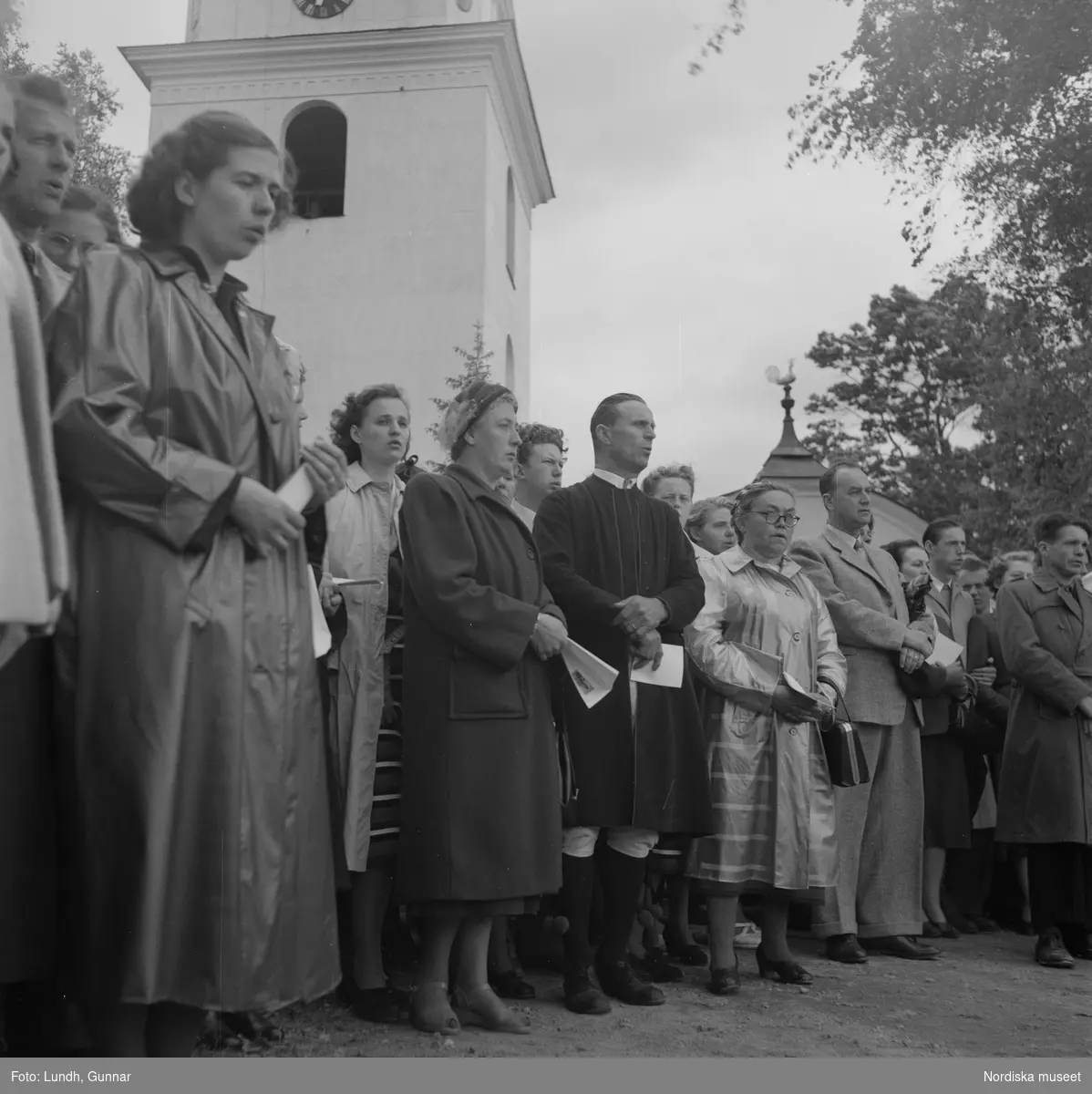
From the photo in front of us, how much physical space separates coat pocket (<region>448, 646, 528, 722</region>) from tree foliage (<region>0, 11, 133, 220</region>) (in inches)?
58.2

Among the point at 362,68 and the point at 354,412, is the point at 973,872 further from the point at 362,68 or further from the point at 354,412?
the point at 362,68

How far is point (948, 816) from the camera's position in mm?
6105

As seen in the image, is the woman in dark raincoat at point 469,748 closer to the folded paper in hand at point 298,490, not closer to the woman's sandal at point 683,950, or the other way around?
the folded paper in hand at point 298,490

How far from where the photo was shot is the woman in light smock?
11.7 ft

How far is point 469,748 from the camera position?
340cm

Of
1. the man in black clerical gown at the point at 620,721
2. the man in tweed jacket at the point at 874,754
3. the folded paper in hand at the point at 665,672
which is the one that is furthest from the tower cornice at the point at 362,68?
the man in tweed jacket at the point at 874,754

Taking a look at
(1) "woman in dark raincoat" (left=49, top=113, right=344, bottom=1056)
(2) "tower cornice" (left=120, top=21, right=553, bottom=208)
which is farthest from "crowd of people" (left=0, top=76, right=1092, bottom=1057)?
(2) "tower cornice" (left=120, top=21, right=553, bottom=208)

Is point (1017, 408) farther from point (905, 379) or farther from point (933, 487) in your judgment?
point (933, 487)

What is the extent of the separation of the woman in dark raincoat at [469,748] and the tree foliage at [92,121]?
125 centimetres

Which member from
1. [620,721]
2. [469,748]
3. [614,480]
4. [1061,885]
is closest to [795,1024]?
[620,721]

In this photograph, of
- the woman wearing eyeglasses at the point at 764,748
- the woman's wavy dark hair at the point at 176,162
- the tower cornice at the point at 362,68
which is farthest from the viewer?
the woman wearing eyeglasses at the point at 764,748

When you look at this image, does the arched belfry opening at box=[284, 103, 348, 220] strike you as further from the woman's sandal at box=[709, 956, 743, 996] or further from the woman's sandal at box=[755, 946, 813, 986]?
the woman's sandal at box=[755, 946, 813, 986]

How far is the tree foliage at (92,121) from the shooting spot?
275 cm

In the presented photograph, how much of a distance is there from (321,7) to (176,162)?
2379mm
